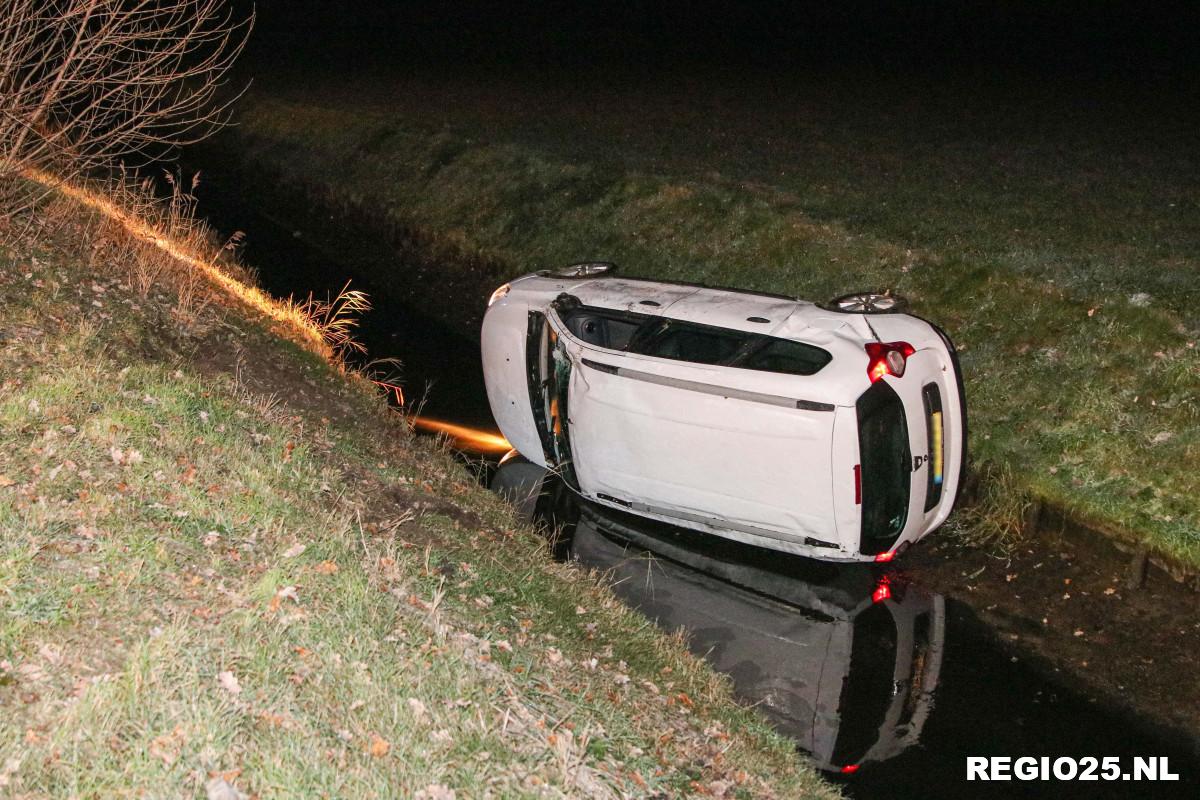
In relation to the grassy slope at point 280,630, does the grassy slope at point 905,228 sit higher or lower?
higher

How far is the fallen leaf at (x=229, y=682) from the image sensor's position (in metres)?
4.48

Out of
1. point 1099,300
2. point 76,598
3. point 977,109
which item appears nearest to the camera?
point 76,598

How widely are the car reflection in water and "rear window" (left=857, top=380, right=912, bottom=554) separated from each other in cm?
62

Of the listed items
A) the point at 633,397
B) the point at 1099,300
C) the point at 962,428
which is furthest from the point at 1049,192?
the point at 633,397

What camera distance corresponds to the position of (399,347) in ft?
42.7

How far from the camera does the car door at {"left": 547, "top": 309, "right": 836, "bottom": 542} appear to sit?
7.15 m

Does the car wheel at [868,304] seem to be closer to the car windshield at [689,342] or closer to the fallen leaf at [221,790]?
the car windshield at [689,342]

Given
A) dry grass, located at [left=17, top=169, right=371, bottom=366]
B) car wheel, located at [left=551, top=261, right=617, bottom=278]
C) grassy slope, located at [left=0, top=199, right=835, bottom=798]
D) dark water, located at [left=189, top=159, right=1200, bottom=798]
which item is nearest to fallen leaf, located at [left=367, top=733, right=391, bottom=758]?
grassy slope, located at [left=0, top=199, right=835, bottom=798]

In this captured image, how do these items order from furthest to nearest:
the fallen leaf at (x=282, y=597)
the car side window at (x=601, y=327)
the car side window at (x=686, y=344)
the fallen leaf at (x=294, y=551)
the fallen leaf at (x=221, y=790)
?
the car side window at (x=601, y=327) → the car side window at (x=686, y=344) → the fallen leaf at (x=294, y=551) → the fallen leaf at (x=282, y=597) → the fallen leaf at (x=221, y=790)

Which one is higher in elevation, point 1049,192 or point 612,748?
point 1049,192

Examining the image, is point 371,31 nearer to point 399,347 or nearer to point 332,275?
point 332,275

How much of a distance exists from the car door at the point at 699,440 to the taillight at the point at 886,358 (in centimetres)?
37

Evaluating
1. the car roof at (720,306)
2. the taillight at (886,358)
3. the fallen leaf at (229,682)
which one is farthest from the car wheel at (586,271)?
the fallen leaf at (229,682)

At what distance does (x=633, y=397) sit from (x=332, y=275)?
970 cm
